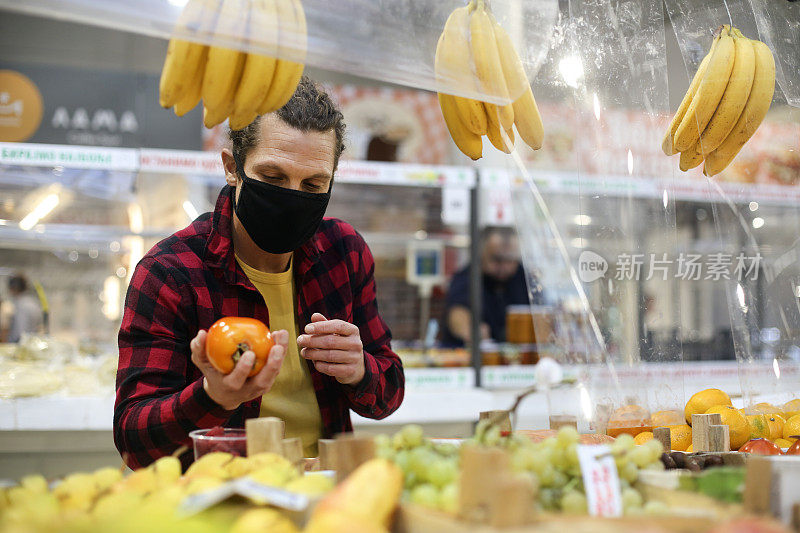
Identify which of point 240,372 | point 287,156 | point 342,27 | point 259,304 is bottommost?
point 240,372

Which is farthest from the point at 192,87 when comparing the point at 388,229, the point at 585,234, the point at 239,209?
the point at 388,229

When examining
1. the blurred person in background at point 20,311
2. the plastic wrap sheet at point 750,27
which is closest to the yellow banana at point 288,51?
the plastic wrap sheet at point 750,27

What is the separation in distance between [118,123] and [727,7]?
5387 millimetres

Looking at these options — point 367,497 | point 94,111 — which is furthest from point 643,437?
point 94,111

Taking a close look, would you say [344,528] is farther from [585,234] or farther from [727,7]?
[727,7]

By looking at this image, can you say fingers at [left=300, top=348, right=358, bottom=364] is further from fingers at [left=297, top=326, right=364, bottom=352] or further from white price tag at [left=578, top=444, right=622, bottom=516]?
white price tag at [left=578, top=444, right=622, bottom=516]

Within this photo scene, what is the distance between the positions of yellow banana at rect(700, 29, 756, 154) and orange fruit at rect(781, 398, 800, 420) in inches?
30.8

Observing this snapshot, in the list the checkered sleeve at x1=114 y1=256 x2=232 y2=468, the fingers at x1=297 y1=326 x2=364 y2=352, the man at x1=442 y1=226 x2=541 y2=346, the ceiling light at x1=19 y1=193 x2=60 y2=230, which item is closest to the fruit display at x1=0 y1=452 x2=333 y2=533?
the checkered sleeve at x1=114 y1=256 x2=232 y2=468

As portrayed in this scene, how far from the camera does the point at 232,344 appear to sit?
1362mm

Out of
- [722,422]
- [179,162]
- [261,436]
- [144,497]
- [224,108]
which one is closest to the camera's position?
[144,497]

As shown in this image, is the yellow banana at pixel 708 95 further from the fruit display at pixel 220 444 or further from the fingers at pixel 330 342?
the fruit display at pixel 220 444

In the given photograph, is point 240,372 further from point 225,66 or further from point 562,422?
point 562,422

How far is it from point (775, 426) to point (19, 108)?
623 centimetres

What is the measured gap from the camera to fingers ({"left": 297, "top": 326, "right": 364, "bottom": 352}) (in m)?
1.64
